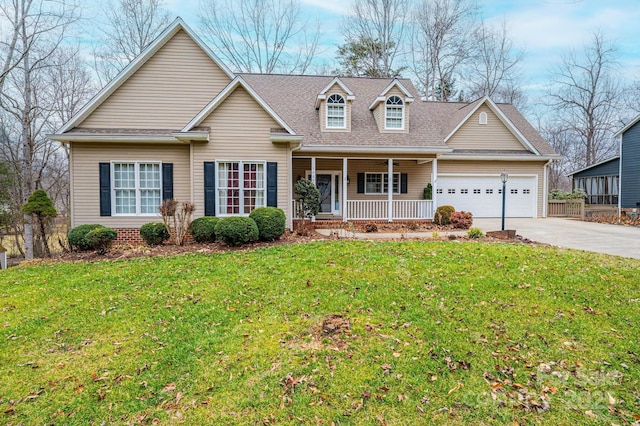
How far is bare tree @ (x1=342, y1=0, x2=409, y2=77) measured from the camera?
2622 centimetres

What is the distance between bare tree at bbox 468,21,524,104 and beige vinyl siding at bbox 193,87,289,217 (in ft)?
76.3

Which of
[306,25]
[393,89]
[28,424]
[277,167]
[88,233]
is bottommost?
[28,424]

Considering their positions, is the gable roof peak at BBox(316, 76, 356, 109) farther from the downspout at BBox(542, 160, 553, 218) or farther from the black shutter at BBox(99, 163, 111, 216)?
the downspout at BBox(542, 160, 553, 218)

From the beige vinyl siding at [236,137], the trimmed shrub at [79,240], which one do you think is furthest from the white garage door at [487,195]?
the trimmed shrub at [79,240]

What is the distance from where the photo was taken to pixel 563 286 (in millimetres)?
6137

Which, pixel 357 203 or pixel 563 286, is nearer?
pixel 563 286

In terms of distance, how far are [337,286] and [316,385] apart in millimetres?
2572

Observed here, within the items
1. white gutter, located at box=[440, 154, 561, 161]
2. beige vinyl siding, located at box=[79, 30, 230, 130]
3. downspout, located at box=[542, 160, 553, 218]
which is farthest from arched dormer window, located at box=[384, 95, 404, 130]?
downspout, located at box=[542, 160, 553, 218]

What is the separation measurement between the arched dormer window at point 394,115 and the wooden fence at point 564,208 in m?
9.62

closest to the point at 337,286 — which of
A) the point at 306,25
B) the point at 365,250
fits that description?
the point at 365,250

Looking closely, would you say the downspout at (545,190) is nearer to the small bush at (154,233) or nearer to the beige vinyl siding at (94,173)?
the small bush at (154,233)

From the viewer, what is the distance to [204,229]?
10.1 m

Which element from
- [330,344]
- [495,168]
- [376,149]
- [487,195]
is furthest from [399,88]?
[330,344]

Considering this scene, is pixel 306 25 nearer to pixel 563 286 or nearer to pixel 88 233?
pixel 88 233
